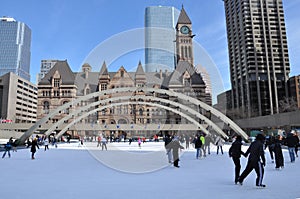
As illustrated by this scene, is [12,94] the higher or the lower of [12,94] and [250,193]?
the higher

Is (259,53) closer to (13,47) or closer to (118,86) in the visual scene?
(118,86)

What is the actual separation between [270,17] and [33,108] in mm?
105121

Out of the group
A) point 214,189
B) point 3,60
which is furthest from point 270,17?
point 3,60

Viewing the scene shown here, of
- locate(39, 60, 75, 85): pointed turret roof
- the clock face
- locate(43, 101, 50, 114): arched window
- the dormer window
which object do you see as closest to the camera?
locate(43, 101, 50, 114): arched window

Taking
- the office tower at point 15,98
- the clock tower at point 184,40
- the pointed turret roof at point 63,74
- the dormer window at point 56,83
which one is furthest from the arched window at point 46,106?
the clock tower at point 184,40

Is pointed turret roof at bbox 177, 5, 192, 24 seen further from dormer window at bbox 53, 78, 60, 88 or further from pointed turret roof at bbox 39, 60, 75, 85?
dormer window at bbox 53, 78, 60, 88

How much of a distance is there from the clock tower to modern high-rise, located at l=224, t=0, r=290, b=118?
1949 cm

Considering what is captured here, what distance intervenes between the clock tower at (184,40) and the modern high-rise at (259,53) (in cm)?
1949

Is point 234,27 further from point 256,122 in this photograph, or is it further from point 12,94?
point 12,94

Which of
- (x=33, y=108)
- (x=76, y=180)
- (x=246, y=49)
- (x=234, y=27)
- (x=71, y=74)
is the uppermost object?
(x=234, y=27)

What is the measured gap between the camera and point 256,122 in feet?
127

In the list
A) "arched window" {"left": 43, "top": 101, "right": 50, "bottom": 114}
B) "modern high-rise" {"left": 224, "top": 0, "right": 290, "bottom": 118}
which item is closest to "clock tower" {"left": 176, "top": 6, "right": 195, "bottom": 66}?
"modern high-rise" {"left": 224, "top": 0, "right": 290, "bottom": 118}

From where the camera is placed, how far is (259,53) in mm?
93312

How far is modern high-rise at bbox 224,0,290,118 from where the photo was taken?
87.0 m
